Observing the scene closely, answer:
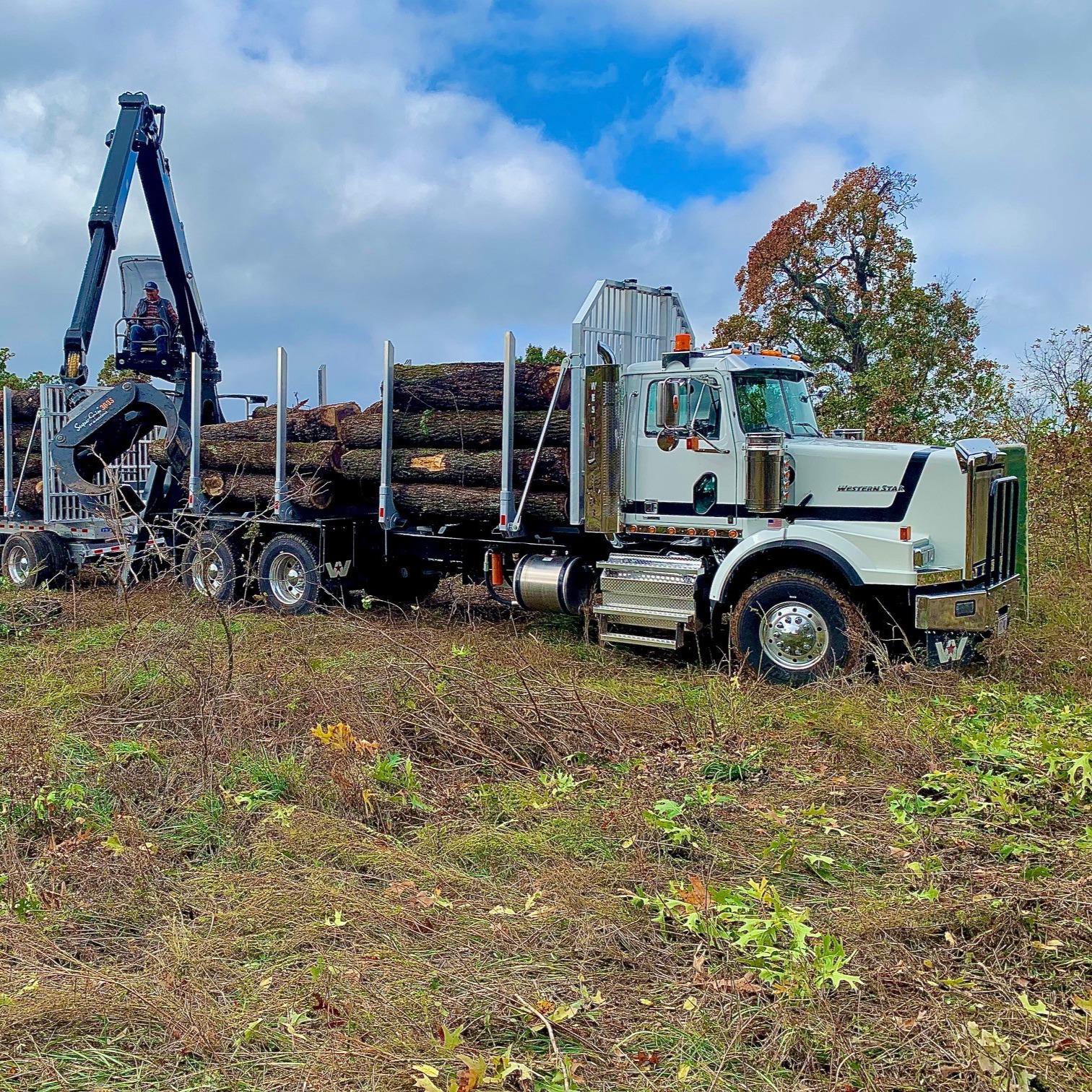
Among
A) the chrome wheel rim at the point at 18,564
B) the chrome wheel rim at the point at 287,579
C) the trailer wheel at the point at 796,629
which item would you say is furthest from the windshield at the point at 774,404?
the chrome wheel rim at the point at 18,564

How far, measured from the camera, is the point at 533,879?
185 inches

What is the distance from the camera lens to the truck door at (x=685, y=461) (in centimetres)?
940

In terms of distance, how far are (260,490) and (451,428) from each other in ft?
10.2

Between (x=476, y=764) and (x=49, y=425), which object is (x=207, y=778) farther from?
(x=49, y=425)

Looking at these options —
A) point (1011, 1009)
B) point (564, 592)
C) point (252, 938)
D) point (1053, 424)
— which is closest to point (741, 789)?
point (1011, 1009)

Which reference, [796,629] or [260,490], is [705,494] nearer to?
[796,629]

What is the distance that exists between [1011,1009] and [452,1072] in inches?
71.9

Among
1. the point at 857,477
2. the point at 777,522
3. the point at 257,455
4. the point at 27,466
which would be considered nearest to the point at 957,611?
the point at 857,477

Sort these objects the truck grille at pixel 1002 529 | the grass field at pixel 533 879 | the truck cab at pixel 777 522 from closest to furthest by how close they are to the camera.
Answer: the grass field at pixel 533 879, the truck cab at pixel 777 522, the truck grille at pixel 1002 529

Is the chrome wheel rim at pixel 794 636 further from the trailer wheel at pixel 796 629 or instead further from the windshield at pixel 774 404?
the windshield at pixel 774 404

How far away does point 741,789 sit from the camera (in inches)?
227

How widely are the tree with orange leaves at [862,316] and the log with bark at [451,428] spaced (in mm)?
9123

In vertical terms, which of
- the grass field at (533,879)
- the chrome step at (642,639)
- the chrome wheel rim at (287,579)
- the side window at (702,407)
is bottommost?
the grass field at (533,879)

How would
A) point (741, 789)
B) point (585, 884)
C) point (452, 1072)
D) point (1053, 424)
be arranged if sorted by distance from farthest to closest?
point (1053, 424) < point (741, 789) < point (585, 884) < point (452, 1072)
